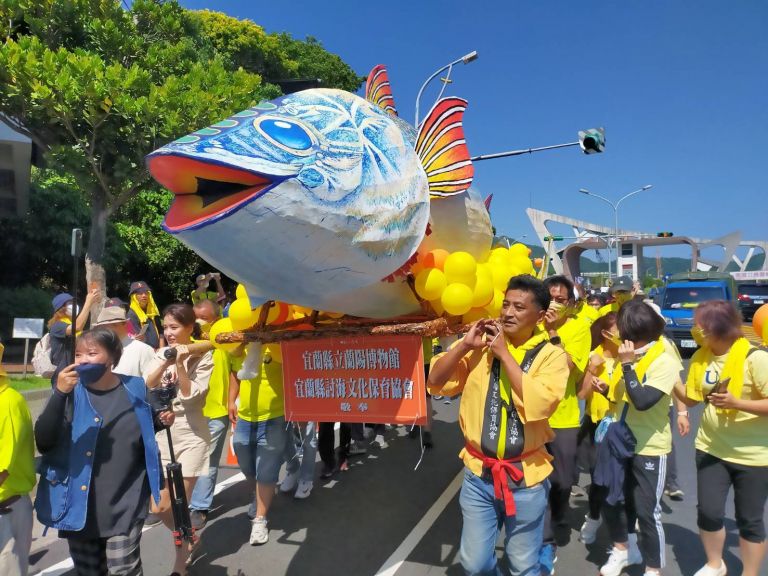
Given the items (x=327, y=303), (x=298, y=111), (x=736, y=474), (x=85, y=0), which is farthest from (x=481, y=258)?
(x=85, y=0)

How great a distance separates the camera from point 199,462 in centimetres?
329

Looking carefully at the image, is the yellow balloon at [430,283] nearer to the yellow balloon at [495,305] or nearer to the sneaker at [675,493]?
the yellow balloon at [495,305]

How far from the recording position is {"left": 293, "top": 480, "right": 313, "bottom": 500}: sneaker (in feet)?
13.8

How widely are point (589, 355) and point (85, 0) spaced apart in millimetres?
10782

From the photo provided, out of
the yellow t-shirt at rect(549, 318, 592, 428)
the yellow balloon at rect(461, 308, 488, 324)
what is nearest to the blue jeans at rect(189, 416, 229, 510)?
the yellow balloon at rect(461, 308, 488, 324)

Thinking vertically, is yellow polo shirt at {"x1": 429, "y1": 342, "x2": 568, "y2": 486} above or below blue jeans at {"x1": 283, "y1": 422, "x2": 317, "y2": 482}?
above

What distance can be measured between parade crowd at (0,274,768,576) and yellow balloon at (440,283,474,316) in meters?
0.21

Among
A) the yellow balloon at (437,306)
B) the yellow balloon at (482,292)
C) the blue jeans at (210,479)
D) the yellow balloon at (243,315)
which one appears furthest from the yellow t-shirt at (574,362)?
the blue jeans at (210,479)

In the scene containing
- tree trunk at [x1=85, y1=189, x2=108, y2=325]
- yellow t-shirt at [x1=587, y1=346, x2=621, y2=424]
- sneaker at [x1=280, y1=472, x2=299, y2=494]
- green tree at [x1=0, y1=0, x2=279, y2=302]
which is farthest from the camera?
tree trunk at [x1=85, y1=189, x2=108, y2=325]

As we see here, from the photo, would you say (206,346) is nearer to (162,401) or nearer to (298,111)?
(162,401)

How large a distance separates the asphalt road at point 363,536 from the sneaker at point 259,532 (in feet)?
0.16

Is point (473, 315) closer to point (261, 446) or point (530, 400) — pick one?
point (530, 400)

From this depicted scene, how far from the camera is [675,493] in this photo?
4.19 metres

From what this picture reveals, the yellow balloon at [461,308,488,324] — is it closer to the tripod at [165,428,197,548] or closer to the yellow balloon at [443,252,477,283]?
the yellow balloon at [443,252,477,283]
